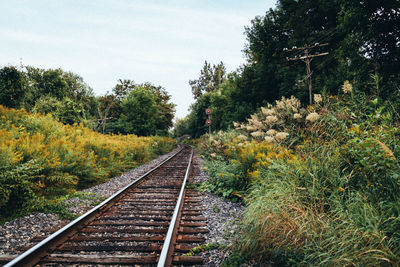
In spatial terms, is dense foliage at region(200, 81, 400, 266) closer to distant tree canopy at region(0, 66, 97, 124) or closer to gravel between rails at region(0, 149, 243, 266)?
gravel between rails at region(0, 149, 243, 266)

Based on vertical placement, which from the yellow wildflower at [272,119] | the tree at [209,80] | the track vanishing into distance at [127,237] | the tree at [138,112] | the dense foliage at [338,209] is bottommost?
the track vanishing into distance at [127,237]

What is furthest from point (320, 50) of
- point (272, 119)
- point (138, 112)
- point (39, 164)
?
point (39, 164)

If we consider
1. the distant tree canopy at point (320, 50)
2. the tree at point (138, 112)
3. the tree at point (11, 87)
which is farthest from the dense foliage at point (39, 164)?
the tree at point (138, 112)

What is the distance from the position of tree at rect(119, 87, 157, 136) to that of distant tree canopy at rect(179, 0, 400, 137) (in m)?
9.76

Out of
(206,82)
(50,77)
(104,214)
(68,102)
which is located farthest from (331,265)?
(206,82)

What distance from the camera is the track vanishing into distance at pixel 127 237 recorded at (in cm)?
279

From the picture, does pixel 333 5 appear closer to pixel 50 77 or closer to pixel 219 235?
pixel 219 235

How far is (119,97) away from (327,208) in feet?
161

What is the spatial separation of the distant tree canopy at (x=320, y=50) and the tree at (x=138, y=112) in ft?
32.0

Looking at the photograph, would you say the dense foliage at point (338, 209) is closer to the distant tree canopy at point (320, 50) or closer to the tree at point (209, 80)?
the distant tree canopy at point (320, 50)

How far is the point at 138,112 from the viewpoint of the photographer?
27062mm

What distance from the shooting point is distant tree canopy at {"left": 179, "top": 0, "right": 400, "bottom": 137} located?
12.4m

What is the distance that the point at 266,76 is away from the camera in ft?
81.5

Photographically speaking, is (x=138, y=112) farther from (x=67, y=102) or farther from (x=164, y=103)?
(x=164, y=103)
